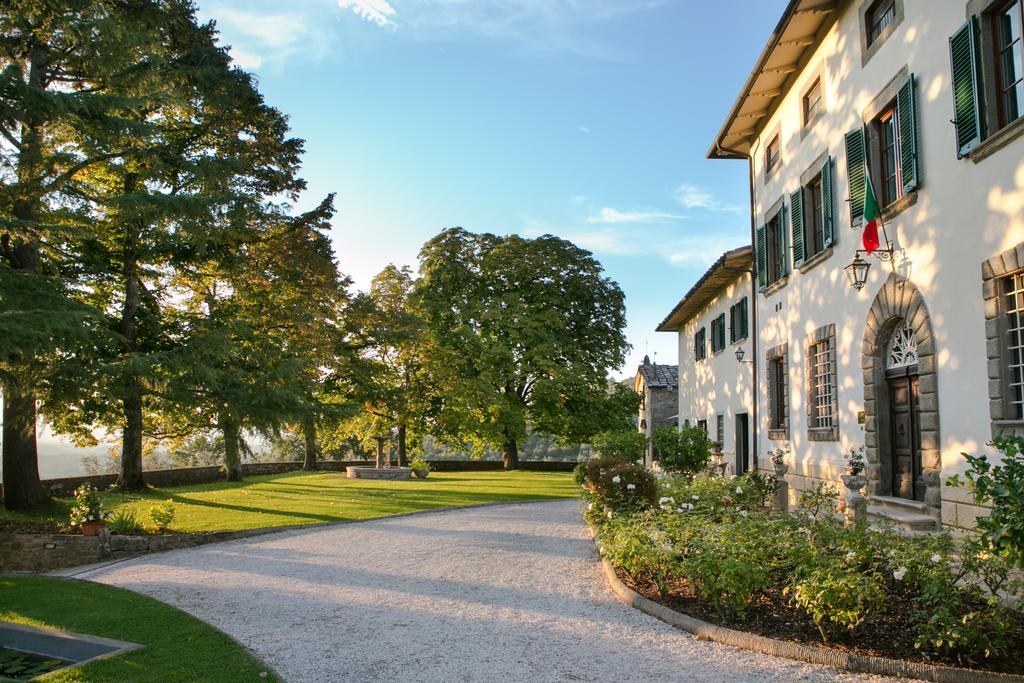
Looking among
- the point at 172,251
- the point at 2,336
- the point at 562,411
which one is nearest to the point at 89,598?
the point at 2,336

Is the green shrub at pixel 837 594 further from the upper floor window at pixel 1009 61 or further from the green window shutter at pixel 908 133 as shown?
the green window shutter at pixel 908 133

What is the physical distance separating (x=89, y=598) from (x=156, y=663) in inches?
131

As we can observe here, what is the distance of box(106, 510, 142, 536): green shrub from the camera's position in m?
12.0

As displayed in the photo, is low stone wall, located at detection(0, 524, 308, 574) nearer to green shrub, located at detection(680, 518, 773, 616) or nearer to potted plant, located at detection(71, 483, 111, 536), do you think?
potted plant, located at detection(71, 483, 111, 536)

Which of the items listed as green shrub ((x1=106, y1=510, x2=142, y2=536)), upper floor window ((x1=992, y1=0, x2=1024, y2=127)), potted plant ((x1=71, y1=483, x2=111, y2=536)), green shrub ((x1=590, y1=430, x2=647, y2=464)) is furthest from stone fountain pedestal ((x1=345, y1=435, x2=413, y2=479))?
upper floor window ((x1=992, y1=0, x2=1024, y2=127))

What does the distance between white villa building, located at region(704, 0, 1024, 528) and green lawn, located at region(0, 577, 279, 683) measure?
7.78 meters

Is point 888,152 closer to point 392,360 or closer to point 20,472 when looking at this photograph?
point 20,472

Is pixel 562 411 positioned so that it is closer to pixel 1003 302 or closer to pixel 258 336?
pixel 258 336

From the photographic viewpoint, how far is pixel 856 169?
11.4m

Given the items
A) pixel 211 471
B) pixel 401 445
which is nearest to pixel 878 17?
pixel 211 471

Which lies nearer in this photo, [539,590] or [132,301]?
[539,590]

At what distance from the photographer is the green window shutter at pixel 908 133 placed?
31.0 ft

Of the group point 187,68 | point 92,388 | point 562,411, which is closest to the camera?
point 92,388

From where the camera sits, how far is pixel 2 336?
35.5ft
